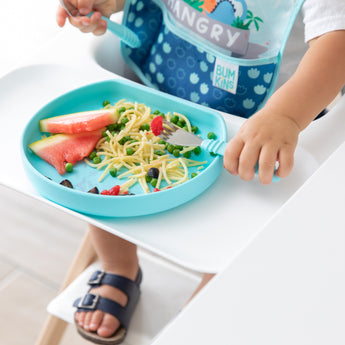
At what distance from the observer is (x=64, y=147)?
2.41 feet

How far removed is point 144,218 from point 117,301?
63 cm

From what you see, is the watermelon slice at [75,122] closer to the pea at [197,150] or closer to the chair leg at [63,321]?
the pea at [197,150]

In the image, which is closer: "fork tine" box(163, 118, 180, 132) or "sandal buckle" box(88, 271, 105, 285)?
"fork tine" box(163, 118, 180, 132)

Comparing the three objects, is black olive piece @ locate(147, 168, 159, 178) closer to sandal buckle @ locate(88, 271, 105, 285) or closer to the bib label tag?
the bib label tag

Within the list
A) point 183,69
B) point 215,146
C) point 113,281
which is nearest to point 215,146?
point 215,146

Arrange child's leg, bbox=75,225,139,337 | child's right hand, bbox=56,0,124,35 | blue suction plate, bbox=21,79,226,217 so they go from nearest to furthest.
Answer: blue suction plate, bbox=21,79,226,217
child's right hand, bbox=56,0,124,35
child's leg, bbox=75,225,139,337

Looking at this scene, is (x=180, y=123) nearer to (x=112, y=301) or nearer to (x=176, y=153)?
(x=176, y=153)

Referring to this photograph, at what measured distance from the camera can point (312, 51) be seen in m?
0.77

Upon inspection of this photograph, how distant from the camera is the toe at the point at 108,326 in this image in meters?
1.17

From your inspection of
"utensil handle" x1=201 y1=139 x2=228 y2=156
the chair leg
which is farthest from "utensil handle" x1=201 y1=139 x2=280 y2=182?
the chair leg

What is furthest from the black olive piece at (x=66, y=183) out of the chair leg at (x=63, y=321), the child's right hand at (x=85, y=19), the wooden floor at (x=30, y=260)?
the wooden floor at (x=30, y=260)

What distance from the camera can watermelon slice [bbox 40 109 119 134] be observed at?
75 centimetres

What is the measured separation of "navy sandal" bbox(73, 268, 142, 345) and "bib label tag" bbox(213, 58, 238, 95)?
0.57m

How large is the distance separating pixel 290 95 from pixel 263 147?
116mm
